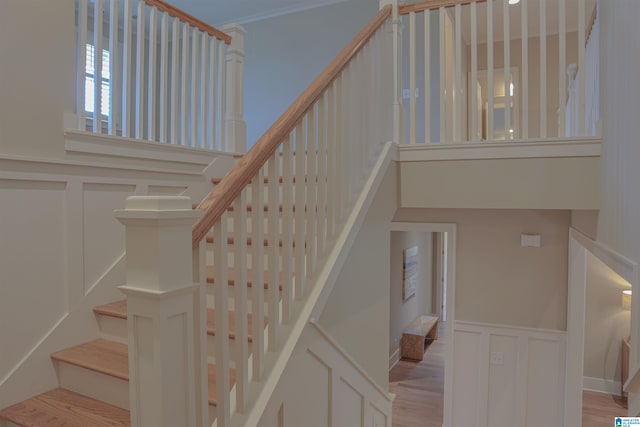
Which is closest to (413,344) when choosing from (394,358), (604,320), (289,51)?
(394,358)

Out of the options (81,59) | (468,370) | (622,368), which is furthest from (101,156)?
(622,368)

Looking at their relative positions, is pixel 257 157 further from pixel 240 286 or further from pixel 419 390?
pixel 419 390

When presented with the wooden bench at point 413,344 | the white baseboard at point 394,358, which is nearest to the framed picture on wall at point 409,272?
the wooden bench at point 413,344

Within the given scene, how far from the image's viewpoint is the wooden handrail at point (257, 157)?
1.18 m

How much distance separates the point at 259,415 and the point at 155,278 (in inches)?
25.1

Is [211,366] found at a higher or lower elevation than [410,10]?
lower

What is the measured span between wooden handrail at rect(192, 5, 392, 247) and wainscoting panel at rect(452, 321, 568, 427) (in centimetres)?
309

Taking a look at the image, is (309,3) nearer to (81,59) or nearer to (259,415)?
(81,59)

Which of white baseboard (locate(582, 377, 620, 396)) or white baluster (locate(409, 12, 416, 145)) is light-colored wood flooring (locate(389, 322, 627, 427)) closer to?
white baseboard (locate(582, 377, 620, 396))

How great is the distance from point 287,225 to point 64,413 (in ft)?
3.99

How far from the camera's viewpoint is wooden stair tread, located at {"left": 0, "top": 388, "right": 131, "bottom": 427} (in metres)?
1.67

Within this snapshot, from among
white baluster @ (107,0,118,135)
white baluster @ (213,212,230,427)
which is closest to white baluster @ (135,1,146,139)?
white baluster @ (107,0,118,135)

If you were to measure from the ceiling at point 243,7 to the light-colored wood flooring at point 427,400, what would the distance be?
16.1 ft

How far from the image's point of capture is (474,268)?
13.3ft
